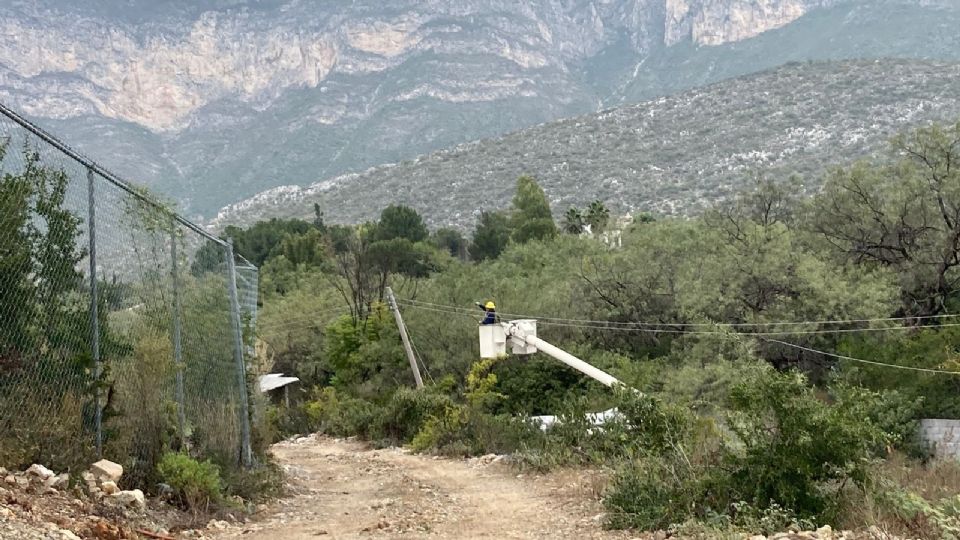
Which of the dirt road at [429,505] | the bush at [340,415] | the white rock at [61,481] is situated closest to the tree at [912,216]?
the bush at [340,415]

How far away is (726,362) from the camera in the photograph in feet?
64.2

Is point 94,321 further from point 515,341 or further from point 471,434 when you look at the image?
point 515,341

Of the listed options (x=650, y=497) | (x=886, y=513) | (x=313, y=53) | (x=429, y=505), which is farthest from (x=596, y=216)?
(x=313, y=53)

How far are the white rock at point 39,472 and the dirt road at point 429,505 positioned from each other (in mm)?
1666

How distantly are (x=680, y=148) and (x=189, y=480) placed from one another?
6976 cm

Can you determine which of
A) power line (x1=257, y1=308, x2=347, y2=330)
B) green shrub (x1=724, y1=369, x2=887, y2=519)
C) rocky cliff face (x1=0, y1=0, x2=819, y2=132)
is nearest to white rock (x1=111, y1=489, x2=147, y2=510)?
green shrub (x1=724, y1=369, x2=887, y2=519)

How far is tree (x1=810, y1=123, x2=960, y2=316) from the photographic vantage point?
21.9 metres

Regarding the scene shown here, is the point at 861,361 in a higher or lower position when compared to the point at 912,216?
lower

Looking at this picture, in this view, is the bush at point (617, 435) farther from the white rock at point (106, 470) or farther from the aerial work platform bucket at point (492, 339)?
the white rock at point (106, 470)

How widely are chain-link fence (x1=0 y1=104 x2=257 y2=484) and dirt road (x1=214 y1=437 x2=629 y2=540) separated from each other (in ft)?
4.08

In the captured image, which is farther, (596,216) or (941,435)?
(596,216)

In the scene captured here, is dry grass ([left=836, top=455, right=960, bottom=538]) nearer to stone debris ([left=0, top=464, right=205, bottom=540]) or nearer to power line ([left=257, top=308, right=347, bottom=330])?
stone debris ([left=0, top=464, right=205, bottom=540])

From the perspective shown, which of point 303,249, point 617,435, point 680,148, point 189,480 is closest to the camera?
point 189,480

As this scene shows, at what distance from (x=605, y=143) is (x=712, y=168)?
14.3 metres
